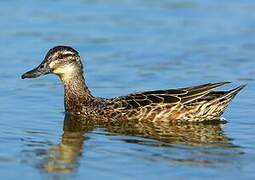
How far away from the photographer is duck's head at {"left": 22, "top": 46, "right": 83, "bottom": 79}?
1533cm

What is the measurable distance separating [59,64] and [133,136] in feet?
6.66

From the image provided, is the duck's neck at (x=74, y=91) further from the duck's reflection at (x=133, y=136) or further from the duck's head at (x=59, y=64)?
the duck's reflection at (x=133, y=136)

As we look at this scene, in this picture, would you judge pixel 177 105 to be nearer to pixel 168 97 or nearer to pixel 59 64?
pixel 168 97

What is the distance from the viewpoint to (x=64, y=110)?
1584 centimetres

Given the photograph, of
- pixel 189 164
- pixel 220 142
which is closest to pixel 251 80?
pixel 220 142

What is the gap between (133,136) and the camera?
14.1 metres

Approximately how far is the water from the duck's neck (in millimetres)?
239

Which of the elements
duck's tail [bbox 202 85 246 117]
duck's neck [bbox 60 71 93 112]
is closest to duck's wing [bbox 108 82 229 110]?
duck's tail [bbox 202 85 246 117]

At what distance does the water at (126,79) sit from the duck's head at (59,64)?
610 mm

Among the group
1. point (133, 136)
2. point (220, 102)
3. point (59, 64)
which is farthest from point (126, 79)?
point (133, 136)

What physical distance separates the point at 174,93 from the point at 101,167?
3166 mm

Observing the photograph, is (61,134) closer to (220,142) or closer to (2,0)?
(220,142)

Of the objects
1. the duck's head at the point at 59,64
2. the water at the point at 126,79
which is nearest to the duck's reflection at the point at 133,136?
the water at the point at 126,79

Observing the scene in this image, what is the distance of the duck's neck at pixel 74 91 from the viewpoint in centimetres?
1560
